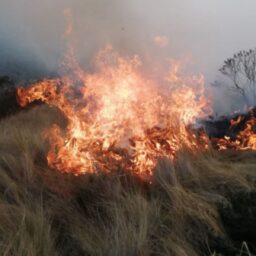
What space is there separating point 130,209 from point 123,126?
275 centimetres

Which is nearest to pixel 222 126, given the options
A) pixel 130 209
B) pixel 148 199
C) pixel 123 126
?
pixel 123 126

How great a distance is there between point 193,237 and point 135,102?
11.7ft

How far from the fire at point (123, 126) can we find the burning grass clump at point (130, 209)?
13.1 inches

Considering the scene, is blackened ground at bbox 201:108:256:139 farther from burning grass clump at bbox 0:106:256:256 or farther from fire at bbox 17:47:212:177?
burning grass clump at bbox 0:106:256:256

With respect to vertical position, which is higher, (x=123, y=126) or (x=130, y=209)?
(x=123, y=126)

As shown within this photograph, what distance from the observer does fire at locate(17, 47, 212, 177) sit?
6.36 m

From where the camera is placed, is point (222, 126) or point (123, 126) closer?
point (123, 126)

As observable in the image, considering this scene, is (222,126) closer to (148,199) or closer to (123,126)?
(123,126)

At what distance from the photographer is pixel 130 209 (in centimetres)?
484

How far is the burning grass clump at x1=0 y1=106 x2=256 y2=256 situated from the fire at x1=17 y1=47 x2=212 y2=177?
1.09 feet

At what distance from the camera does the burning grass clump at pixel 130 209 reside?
4.23m

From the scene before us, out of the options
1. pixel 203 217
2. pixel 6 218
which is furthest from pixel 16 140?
pixel 203 217

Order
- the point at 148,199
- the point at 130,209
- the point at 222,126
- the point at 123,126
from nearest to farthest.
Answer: the point at 130,209 < the point at 148,199 < the point at 123,126 < the point at 222,126

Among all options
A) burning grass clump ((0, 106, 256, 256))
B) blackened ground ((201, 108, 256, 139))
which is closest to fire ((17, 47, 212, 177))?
burning grass clump ((0, 106, 256, 256))
